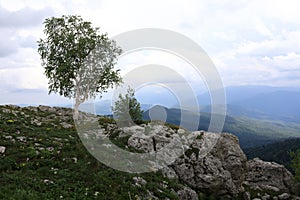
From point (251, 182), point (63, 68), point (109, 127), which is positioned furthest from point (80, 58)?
point (251, 182)

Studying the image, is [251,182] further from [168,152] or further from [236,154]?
[168,152]

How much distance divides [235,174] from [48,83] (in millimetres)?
35255

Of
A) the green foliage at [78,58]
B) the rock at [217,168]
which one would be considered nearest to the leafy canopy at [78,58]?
the green foliage at [78,58]

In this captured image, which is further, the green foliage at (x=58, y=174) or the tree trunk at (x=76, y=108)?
the tree trunk at (x=76, y=108)

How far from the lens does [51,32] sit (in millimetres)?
48812

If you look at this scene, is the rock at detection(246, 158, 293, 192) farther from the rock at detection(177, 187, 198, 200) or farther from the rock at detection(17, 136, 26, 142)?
the rock at detection(17, 136, 26, 142)

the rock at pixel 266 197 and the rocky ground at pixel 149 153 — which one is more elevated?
the rocky ground at pixel 149 153

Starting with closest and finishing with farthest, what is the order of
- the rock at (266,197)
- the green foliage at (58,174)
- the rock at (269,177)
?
the green foliage at (58,174) < the rock at (266,197) < the rock at (269,177)

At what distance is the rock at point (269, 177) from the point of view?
44250mm

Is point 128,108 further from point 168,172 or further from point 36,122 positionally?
point 168,172

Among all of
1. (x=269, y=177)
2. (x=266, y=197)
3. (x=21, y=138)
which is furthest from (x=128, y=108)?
(x=269, y=177)

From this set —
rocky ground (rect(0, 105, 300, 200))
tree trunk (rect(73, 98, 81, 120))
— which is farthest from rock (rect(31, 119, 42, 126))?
tree trunk (rect(73, 98, 81, 120))

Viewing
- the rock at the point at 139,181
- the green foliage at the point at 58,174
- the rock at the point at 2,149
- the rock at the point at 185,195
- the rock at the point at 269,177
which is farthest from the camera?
the rock at the point at 269,177

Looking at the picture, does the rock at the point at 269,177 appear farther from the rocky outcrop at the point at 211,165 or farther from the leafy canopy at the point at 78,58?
the leafy canopy at the point at 78,58
